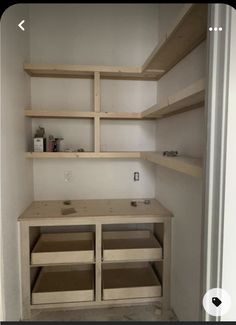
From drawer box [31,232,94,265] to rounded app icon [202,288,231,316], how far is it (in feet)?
3.69

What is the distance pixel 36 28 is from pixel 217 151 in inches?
81.2

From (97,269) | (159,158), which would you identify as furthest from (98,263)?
(159,158)

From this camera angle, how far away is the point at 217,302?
0.89 meters

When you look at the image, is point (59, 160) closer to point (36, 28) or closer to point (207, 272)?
point (36, 28)

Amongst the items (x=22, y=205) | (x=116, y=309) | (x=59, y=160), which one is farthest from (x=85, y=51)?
(x=116, y=309)

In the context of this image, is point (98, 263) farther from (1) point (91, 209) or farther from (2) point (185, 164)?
(2) point (185, 164)

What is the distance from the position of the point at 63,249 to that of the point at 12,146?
942mm

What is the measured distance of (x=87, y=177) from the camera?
2.32 meters

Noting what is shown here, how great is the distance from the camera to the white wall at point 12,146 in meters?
1.47

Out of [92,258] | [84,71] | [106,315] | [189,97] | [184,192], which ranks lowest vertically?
[106,315]

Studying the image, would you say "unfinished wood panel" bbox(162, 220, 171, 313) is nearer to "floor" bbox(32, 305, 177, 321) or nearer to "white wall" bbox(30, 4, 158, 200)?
"floor" bbox(32, 305, 177, 321)

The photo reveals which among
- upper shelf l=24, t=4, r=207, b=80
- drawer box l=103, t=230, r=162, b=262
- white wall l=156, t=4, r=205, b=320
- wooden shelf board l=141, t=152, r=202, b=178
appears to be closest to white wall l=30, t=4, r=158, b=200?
upper shelf l=24, t=4, r=207, b=80

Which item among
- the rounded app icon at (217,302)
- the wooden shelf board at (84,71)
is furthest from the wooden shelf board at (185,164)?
the wooden shelf board at (84,71)

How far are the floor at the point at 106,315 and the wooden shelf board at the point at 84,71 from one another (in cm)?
195
